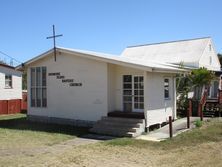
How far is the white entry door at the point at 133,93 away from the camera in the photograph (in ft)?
61.2

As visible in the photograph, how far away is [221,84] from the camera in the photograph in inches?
1177

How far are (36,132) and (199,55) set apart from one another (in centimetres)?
1974

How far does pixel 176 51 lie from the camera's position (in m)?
34.8

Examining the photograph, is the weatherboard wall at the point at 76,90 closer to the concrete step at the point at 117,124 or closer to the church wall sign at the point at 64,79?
the church wall sign at the point at 64,79

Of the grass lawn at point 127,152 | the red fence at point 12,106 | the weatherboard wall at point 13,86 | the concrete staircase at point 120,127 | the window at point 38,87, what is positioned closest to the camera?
the grass lawn at point 127,152

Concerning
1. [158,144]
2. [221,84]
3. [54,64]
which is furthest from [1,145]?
[221,84]

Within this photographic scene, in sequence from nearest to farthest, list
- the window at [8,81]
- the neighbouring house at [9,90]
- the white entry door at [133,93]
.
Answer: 1. the white entry door at [133,93]
2. the neighbouring house at [9,90]
3. the window at [8,81]

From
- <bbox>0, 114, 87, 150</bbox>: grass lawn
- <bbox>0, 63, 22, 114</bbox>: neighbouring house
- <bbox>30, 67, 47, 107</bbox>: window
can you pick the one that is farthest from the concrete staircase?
<bbox>0, 63, 22, 114</bbox>: neighbouring house

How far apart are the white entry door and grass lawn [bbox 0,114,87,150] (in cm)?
278

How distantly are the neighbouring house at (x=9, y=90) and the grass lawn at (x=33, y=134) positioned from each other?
24.7 feet

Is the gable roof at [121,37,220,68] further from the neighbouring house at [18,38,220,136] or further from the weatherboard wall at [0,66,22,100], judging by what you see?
the weatherboard wall at [0,66,22,100]

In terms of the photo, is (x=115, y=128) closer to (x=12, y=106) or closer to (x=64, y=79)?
(x=64, y=79)

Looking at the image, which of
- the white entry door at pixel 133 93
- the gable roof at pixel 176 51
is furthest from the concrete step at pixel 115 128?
the gable roof at pixel 176 51

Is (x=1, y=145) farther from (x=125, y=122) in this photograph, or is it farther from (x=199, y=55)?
(x=199, y=55)
